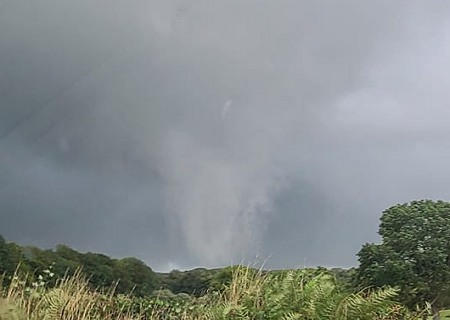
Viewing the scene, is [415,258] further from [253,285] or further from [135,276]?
[135,276]

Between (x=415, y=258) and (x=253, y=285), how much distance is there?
3129 millimetres

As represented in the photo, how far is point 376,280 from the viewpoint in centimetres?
744

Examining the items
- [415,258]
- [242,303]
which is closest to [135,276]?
[242,303]

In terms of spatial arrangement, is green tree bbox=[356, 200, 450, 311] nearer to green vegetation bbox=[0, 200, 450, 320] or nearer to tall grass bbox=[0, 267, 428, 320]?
green vegetation bbox=[0, 200, 450, 320]

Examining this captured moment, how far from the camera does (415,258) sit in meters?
7.68

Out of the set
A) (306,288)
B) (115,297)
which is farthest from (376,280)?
(115,297)

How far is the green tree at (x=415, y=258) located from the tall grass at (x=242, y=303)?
186 centimetres

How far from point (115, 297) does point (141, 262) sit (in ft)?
5.28

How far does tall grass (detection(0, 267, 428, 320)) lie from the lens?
14.1ft

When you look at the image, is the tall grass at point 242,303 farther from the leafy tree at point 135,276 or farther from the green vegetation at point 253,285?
the leafy tree at point 135,276

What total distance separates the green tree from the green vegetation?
0.01 m

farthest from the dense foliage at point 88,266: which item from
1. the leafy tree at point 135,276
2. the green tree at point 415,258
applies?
the green tree at point 415,258

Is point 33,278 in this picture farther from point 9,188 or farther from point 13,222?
point 9,188

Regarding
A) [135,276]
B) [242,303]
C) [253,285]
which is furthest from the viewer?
[135,276]
